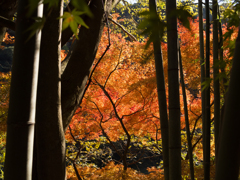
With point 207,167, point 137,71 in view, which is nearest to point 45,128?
point 207,167

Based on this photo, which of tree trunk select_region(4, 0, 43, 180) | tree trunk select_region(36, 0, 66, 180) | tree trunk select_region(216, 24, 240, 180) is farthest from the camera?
tree trunk select_region(36, 0, 66, 180)

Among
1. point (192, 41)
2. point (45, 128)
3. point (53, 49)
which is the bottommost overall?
point (45, 128)

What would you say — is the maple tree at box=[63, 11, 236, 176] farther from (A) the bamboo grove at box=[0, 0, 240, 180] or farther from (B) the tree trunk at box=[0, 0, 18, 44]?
(B) the tree trunk at box=[0, 0, 18, 44]

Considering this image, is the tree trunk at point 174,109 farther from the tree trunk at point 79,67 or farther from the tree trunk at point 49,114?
the tree trunk at point 49,114

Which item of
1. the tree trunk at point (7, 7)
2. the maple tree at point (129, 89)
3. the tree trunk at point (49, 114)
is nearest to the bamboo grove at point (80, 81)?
the tree trunk at point (49, 114)

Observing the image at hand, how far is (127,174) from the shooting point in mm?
5926

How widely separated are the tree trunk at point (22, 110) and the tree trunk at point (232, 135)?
0.86 meters

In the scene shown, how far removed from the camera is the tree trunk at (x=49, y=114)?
59.5 inches

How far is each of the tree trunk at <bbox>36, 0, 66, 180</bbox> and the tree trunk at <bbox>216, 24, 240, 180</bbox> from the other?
43.6 inches

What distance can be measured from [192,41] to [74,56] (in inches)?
188

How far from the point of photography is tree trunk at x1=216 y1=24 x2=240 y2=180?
2.70ft

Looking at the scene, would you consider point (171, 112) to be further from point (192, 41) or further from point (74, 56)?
point (192, 41)

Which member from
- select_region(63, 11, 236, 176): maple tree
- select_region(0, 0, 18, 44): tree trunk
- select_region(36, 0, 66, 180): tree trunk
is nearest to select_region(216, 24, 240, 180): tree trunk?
select_region(36, 0, 66, 180): tree trunk

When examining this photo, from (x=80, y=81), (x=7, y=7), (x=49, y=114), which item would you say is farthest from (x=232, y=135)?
(x=7, y=7)
